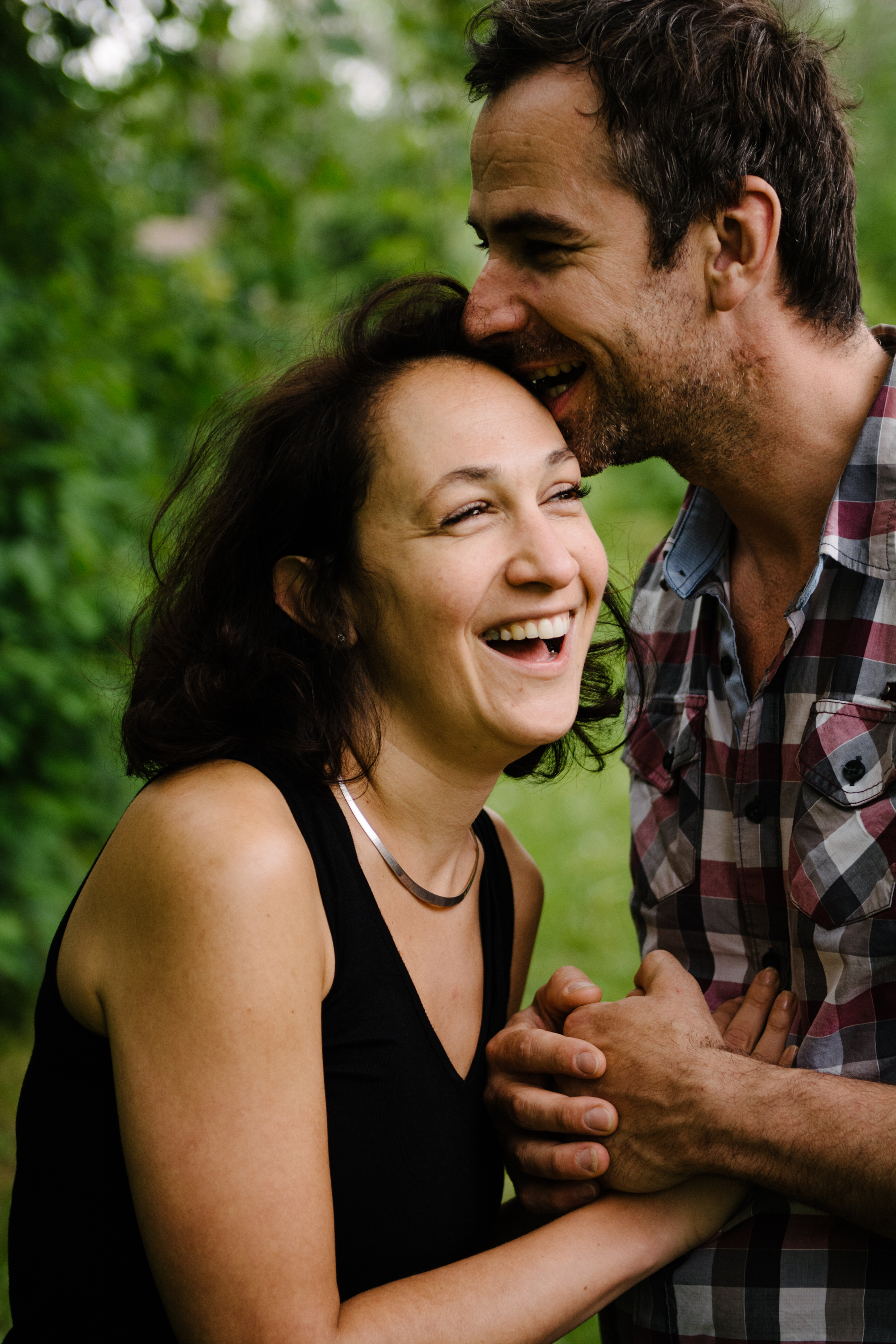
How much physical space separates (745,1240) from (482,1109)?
→ 519mm

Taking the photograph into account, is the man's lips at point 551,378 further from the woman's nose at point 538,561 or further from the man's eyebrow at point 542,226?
the woman's nose at point 538,561

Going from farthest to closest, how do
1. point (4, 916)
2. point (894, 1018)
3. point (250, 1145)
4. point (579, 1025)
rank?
point (4, 916) < point (579, 1025) < point (894, 1018) < point (250, 1145)

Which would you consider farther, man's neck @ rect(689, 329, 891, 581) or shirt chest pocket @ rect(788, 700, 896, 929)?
man's neck @ rect(689, 329, 891, 581)

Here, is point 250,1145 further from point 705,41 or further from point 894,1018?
point 705,41

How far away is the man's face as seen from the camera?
2.32m

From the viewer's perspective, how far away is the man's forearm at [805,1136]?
67.9 inches

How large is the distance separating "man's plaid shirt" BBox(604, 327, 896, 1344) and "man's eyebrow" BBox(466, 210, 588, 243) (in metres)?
0.72

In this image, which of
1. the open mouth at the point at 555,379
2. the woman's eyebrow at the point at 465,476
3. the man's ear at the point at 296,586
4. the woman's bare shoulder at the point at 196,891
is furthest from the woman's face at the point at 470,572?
the woman's bare shoulder at the point at 196,891

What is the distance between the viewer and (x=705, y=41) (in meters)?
2.37

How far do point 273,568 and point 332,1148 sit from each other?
1.08 meters

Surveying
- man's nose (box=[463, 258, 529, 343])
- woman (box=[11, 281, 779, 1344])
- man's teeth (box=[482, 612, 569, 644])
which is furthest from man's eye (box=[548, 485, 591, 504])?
man's nose (box=[463, 258, 529, 343])

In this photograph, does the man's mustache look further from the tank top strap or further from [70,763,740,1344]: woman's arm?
[70,763,740,1344]: woman's arm

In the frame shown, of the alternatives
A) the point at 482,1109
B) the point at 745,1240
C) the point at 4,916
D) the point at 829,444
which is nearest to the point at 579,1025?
the point at 482,1109

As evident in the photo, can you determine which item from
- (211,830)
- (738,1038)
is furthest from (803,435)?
(211,830)
